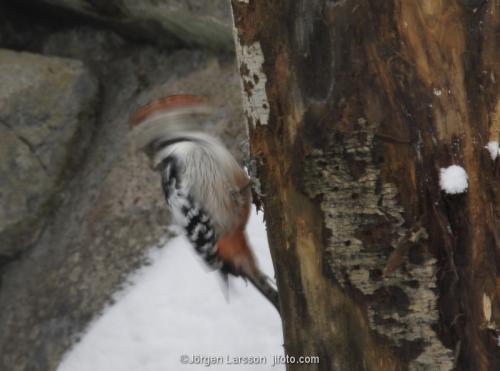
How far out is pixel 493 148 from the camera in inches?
69.3

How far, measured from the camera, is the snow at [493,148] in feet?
5.77

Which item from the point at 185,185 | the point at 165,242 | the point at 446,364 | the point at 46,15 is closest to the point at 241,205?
the point at 185,185

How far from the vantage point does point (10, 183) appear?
5.20 meters

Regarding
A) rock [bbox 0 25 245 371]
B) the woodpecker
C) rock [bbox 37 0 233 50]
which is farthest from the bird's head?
rock [bbox 37 0 233 50]

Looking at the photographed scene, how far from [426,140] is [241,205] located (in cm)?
197

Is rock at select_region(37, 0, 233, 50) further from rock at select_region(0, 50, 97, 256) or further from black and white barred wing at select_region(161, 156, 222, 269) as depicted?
black and white barred wing at select_region(161, 156, 222, 269)

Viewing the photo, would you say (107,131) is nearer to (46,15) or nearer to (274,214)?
(46,15)

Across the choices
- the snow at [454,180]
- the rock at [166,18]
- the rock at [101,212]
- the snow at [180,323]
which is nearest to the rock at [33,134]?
the rock at [101,212]

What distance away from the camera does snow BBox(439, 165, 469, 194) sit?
175cm

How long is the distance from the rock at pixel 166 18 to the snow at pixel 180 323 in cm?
149

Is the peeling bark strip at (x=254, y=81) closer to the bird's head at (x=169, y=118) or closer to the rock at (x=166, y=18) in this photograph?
the bird's head at (x=169, y=118)

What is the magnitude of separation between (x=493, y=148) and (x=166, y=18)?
4.03 m

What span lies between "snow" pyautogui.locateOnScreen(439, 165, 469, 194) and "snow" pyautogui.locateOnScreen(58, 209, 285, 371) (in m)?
2.36

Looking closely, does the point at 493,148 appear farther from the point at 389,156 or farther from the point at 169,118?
the point at 169,118
